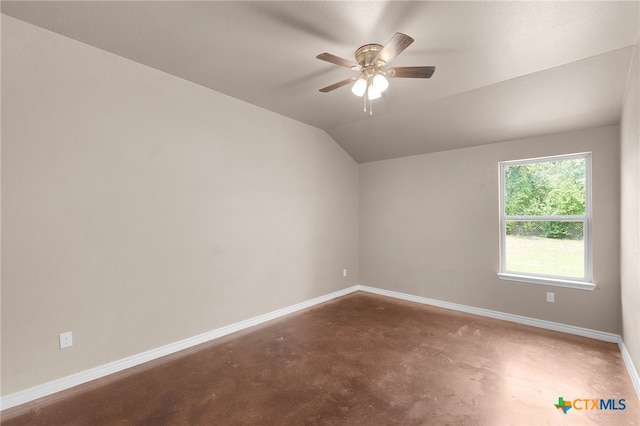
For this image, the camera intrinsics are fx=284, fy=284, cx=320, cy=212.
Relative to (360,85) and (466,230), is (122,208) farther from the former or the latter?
(466,230)

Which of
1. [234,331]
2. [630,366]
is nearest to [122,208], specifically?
[234,331]

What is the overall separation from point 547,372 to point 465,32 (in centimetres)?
284

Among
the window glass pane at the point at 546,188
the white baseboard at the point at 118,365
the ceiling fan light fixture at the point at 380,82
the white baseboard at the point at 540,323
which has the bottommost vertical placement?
the white baseboard at the point at 540,323

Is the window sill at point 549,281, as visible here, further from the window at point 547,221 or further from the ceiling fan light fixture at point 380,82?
the ceiling fan light fixture at point 380,82

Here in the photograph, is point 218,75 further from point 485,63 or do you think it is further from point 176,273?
point 485,63

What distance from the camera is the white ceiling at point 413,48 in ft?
6.25

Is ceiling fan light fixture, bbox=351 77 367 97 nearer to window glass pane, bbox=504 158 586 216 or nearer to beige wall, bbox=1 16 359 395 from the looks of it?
beige wall, bbox=1 16 359 395

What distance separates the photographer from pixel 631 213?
7.71 feet

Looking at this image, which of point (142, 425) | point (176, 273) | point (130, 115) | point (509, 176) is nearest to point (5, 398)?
point (142, 425)

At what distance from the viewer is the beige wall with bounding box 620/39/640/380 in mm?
2096

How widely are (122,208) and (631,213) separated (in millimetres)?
4343

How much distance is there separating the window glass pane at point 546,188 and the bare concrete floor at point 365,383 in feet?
4.80

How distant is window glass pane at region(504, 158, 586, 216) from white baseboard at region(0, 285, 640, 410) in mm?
1338

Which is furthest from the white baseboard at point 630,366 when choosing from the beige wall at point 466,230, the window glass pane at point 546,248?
the window glass pane at point 546,248
